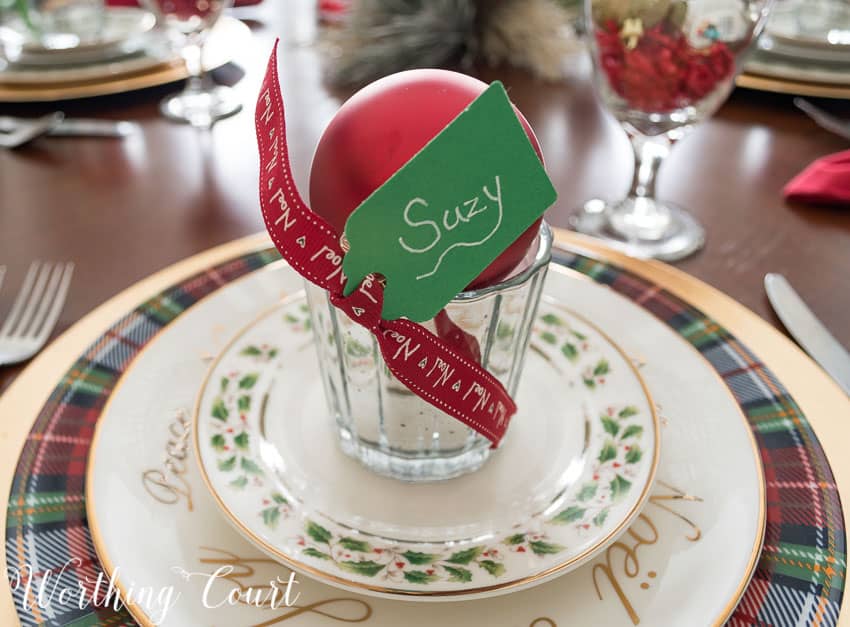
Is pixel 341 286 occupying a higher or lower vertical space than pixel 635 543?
higher

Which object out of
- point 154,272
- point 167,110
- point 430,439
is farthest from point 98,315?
point 167,110

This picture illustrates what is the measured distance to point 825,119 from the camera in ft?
2.98

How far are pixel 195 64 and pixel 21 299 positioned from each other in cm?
51

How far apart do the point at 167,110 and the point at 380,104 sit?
0.69m

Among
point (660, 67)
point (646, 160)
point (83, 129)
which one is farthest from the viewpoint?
point (83, 129)

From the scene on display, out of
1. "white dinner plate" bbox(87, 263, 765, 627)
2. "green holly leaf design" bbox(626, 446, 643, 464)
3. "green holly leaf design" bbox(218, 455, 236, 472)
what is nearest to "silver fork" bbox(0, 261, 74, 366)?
"white dinner plate" bbox(87, 263, 765, 627)

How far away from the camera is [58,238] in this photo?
27.9 inches

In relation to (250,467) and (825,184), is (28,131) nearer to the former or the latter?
(250,467)

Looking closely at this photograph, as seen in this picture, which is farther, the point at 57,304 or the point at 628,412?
the point at 57,304

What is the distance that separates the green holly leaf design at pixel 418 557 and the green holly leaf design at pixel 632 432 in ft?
0.46

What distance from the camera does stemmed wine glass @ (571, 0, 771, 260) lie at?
65cm

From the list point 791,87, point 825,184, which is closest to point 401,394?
point 825,184

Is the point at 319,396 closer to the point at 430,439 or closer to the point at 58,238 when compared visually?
the point at 430,439

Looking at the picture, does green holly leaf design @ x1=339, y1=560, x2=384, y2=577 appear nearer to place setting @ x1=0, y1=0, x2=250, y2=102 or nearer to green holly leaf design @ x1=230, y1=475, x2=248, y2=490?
green holly leaf design @ x1=230, y1=475, x2=248, y2=490
